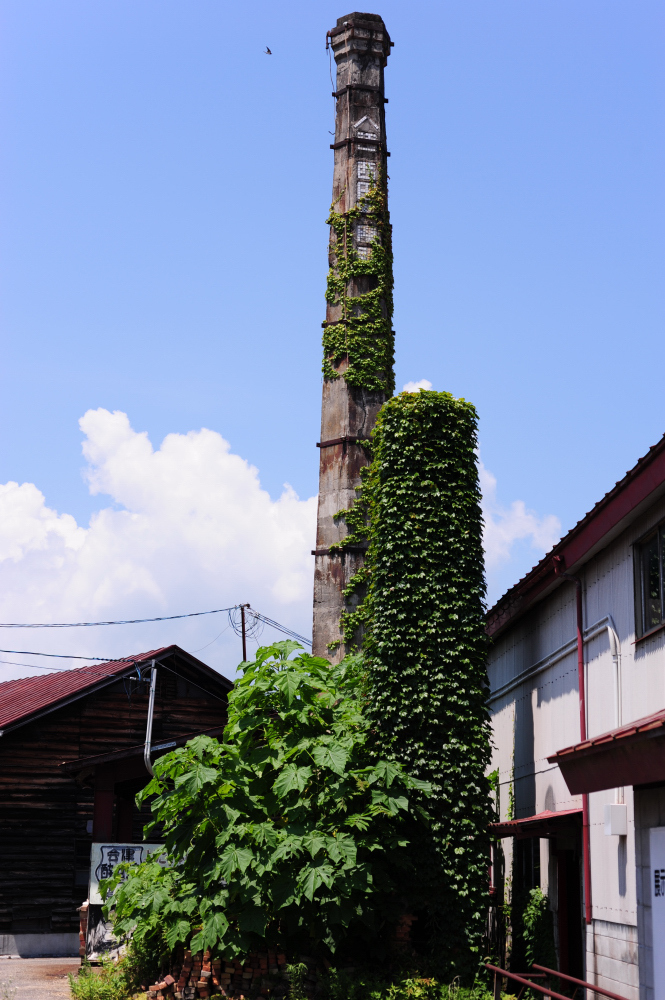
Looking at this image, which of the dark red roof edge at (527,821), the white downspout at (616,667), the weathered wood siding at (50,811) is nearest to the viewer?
the white downspout at (616,667)

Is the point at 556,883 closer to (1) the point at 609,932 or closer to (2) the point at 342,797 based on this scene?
(1) the point at 609,932

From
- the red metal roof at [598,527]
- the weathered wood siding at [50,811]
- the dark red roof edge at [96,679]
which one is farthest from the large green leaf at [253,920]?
the dark red roof edge at [96,679]

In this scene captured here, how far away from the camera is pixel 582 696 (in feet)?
42.5

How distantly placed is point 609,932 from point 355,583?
7608 mm

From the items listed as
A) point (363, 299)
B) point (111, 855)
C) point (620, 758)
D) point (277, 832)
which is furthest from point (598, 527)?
point (111, 855)

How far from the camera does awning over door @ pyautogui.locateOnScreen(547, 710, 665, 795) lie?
848cm

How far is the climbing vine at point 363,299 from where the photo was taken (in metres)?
18.8

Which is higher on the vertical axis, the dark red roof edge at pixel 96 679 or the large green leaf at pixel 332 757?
the dark red roof edge at pixel 96 679

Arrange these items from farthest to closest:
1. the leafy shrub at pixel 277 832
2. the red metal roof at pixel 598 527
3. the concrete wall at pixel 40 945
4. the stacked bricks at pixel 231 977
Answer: the concrete wall at pixel 40 945, the stacked bricks at pixel 231 977, the leafy shrub at pixel 277 832, the red metal roof at pixel 598 527

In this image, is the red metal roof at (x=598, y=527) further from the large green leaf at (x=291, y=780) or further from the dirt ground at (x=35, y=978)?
the dirt ground at (x=35, y=978)

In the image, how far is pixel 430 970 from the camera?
12914 millimetres

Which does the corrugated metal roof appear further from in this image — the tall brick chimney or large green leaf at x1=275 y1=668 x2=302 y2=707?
large green leaf at x1=275 y1=668 x2=302 y2=707

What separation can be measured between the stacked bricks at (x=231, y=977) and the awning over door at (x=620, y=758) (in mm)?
4595

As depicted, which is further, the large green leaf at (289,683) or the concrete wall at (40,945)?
the concrete wall at (40,945)
